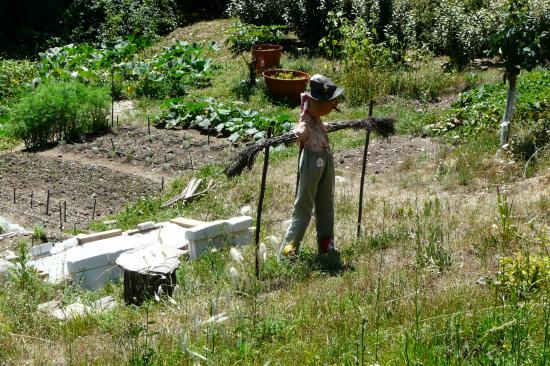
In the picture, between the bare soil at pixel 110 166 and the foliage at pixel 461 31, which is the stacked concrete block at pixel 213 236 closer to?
the bare soil at pixel 110 166

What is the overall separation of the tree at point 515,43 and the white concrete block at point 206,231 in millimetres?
3798

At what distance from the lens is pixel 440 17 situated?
50.9 ft

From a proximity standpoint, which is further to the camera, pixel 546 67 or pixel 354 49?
pixel 354 49

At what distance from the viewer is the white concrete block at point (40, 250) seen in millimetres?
7773

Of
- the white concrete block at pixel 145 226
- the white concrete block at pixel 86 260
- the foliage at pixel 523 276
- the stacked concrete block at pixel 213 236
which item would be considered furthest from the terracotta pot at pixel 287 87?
the foliage at pixel 523 276

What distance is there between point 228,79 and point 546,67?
19.2 ft

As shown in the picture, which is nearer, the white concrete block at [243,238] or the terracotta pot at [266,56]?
the white concrete block at [243,238]

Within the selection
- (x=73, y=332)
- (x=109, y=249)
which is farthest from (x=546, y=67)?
(x=73, y=332)

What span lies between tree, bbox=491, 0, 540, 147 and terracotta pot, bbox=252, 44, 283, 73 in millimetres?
6799

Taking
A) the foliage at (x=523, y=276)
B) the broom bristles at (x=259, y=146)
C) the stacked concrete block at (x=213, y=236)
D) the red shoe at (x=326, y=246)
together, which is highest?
the broom bristles at (x=259, y=146)

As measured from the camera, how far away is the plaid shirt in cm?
637

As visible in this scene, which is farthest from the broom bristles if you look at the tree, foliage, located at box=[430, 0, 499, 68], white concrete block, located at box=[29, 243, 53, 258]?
foliage, located at box=[430, 0, 499, 68]

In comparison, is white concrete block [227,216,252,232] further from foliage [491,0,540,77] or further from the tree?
foliage [491,0,540,77]

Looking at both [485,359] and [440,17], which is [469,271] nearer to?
[485,359]
